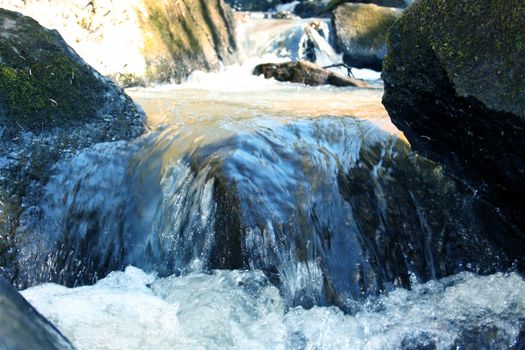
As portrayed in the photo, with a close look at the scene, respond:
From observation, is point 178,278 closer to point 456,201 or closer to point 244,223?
point 244,223

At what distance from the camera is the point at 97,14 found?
7.50 metres

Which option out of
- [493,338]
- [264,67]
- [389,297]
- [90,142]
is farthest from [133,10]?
[493,338]

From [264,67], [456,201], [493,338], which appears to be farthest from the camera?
[264,67]

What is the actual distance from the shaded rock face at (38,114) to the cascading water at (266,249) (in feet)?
0.30

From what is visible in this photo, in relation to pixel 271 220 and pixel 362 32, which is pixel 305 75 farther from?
pixel 271 220

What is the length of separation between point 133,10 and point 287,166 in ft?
17.8

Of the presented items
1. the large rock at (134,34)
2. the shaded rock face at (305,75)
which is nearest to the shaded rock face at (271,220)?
the large rock at (134,34)

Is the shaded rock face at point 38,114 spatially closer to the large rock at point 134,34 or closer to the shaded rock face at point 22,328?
the shaded rock face at point 22,328

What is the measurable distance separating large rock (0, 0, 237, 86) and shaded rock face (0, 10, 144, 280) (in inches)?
116

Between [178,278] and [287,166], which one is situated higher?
[287,166]

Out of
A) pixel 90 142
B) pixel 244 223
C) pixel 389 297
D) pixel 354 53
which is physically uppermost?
A: pixel 90 142

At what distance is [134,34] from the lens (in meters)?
7.90

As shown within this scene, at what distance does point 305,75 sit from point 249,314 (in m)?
6.70

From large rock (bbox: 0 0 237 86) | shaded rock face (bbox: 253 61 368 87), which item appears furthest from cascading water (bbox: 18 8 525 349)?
shaded rock face (bbox: 253 61 368 87)
